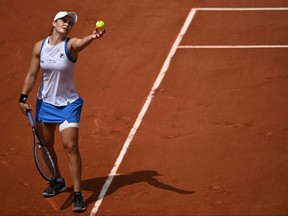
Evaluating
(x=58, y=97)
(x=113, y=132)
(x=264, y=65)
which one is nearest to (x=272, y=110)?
(x=264, y=65)

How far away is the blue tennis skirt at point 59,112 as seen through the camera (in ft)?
29.8

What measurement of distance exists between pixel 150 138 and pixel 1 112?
2667mm

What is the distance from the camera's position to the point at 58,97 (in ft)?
29.9

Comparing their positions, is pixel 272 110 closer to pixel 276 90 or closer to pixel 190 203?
pixel 276 90

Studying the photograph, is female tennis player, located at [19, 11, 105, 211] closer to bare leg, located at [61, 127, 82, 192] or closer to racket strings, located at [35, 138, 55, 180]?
bare leg, located at [61, 127, 82, 192]

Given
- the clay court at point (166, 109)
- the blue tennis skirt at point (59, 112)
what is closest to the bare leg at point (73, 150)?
the blue tennis skirt at point (59, 112)

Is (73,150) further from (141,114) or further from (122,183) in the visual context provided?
(141,114)

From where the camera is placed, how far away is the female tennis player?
8.91 metres

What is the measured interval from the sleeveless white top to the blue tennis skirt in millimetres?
50

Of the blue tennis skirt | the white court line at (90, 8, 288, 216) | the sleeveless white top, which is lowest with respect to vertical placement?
Result: the white court line at (90, 8, 288, 216)

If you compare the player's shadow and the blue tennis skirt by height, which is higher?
the blue tennis skirt

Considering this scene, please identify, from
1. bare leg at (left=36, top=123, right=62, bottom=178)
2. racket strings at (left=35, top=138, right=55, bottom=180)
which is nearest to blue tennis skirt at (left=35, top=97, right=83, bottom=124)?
bare leg at (left=36, top=123, right=62, bottom=178)

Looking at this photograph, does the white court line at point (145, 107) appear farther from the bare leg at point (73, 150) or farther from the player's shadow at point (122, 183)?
the bare leg at point (73, 150)

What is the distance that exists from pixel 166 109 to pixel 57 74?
328 cm
